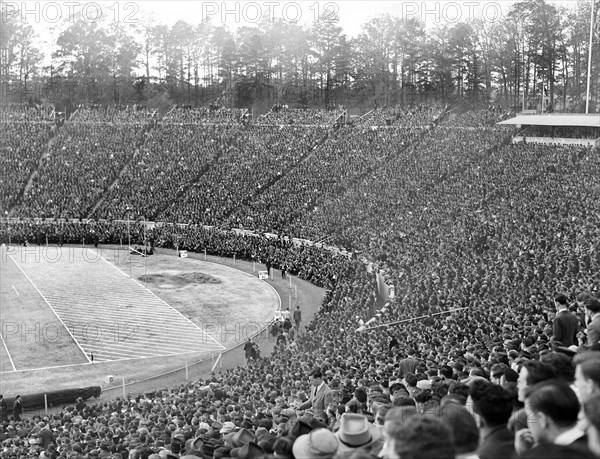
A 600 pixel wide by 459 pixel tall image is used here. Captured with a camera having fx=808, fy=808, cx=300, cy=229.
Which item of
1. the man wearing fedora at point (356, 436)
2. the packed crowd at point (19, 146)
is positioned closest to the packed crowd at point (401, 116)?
the packed crowd at point (19, 146)

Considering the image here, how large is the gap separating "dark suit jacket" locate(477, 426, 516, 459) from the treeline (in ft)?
204

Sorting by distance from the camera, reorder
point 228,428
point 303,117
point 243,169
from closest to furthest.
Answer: point 228,428, point 243,169, point 303,117

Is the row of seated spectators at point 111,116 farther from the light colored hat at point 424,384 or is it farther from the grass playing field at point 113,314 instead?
the light colored hat at point 424,384

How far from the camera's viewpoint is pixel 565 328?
1087cm

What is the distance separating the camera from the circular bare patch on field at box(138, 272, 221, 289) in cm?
3747

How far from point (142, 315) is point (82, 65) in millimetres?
65710

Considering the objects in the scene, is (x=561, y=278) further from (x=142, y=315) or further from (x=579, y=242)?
(x=142, y=315)

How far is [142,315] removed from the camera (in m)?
31.4

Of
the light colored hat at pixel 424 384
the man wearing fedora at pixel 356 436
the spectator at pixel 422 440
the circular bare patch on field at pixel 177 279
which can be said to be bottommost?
the circular bare patch on field at pixel 177 279

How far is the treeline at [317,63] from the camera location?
7209 cm

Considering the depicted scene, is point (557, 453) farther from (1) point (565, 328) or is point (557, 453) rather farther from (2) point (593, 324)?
(1) point (565, 328)

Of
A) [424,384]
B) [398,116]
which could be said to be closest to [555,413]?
[424,384]

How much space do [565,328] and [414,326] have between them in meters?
7.65

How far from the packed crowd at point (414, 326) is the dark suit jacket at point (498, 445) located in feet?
0.04
